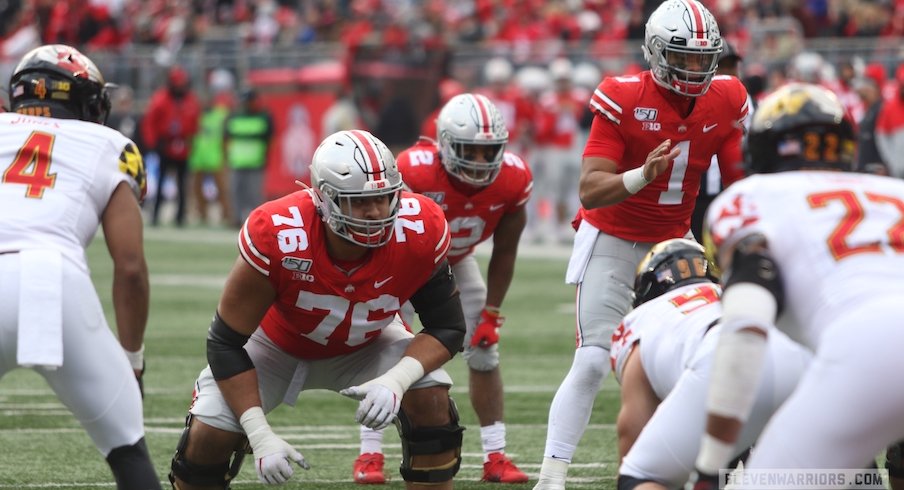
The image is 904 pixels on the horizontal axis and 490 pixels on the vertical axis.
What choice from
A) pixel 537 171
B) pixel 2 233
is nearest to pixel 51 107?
pixel 2 233

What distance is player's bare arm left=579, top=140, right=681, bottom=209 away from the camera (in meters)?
5.78

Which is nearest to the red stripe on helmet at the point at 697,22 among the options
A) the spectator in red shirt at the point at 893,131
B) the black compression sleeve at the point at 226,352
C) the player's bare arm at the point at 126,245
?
the black compression sleeve at the point at 226,352

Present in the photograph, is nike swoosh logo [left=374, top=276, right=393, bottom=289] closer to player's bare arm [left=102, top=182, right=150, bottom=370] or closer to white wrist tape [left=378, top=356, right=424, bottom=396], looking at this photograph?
white wrist tape [left=378, top=356, right=424, bottom=396]

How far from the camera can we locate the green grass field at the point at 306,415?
6.49 meters

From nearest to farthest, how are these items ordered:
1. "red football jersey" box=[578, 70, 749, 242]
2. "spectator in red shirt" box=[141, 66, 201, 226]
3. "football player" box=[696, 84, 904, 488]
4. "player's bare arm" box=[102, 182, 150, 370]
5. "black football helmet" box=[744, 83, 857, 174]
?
1. "football player" box=[696, 84, 904, 488]
2. "black football helmet" box=[744, 83, 857, 174]
3. "player's bare arm" box=[102, 182, 150, 370]
4. "red football jersey" box=[578, 70, 749, 242]
5. "spectator in red shirt" box=[141, 66, 201, 226]

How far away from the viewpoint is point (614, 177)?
601cm

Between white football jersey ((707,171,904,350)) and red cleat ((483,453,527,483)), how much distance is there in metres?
2.65

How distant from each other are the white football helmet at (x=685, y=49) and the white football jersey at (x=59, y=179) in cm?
237

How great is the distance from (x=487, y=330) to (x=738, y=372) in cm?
316

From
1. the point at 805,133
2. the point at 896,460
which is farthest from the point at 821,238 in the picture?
the point at 896,460

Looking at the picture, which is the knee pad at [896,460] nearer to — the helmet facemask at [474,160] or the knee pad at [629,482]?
the knee pad at [629,482]

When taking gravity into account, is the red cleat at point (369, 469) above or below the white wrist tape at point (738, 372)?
below

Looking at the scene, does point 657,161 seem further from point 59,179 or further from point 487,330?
point 59,179

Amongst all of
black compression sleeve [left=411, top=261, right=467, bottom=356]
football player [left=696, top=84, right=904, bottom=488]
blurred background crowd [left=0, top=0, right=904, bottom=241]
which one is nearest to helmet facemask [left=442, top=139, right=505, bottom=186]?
black compression sleeve [left=411, top=261, right=467, bottom=356]
